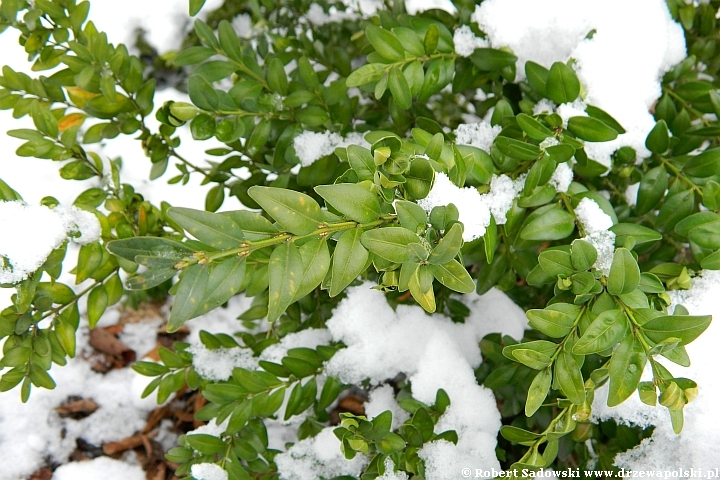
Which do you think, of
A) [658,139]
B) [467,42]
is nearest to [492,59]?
[467,42]

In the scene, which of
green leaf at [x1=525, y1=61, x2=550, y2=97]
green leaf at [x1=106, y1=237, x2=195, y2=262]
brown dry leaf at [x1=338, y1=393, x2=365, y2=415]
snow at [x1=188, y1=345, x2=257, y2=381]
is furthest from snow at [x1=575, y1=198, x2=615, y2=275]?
brown dry leaf at [x1=338, y1=393, x2=365, y2=415]

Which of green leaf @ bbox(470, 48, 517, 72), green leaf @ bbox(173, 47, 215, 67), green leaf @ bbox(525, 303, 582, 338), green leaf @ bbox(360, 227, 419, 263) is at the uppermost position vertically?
green leaf @ bbox(173, 47, 215, 67)

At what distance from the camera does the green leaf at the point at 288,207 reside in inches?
23.1

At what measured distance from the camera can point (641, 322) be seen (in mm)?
706

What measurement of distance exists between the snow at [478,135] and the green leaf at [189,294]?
0.53 meters

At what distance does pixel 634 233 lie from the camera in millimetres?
841

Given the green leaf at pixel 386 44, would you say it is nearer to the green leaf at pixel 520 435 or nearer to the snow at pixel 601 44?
the snow at pixel 601 44

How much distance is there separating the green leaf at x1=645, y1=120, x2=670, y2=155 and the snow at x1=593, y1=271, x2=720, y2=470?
0.22 metres

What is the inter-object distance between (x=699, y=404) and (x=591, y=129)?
487 millimetres

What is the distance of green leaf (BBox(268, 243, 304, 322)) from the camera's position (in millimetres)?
597

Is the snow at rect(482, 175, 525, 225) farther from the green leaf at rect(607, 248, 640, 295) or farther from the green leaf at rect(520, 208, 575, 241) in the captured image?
the green leaf at rect(607, 248, 640, 295)

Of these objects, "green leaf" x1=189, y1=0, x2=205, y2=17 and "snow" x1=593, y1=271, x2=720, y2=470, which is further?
"snow" x1=593, y1=271, x2=720, y2=470

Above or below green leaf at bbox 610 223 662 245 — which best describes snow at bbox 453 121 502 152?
above

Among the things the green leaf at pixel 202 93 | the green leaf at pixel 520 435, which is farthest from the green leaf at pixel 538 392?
the green leaf at pixel 202 93
